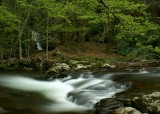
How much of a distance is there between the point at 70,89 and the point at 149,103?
525 centimetres

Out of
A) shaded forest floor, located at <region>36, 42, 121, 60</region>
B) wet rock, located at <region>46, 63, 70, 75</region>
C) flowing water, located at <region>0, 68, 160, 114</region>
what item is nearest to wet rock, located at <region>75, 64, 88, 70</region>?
wet rock, located at <region>46, 63, 70, 75</region>

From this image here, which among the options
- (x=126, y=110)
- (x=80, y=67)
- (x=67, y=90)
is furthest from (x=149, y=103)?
(x=80, y=67)

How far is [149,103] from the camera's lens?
8617mm

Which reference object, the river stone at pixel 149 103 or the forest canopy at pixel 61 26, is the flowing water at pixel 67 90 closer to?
the river stone at pixel 149 103

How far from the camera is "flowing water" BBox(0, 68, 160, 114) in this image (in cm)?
996

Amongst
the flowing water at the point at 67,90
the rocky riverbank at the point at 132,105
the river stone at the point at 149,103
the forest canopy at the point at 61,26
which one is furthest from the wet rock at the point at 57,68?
the river stone at the point at 149,103

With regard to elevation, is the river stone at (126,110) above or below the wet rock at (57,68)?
above

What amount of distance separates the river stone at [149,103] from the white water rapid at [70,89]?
71.8 inches

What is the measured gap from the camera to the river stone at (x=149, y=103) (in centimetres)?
841

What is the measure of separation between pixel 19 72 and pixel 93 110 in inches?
386

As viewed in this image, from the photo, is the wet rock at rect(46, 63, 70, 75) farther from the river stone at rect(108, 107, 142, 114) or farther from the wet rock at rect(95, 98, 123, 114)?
the river stone at rect(108, 107, 142, 114)

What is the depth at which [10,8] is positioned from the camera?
23922 mm

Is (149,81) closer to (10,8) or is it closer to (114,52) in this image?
(114,52)

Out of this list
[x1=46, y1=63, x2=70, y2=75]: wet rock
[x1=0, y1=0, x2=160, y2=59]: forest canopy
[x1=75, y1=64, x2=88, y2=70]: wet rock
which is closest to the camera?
[x1=46, y1=63, x2=70, y2=75]: wet rock
